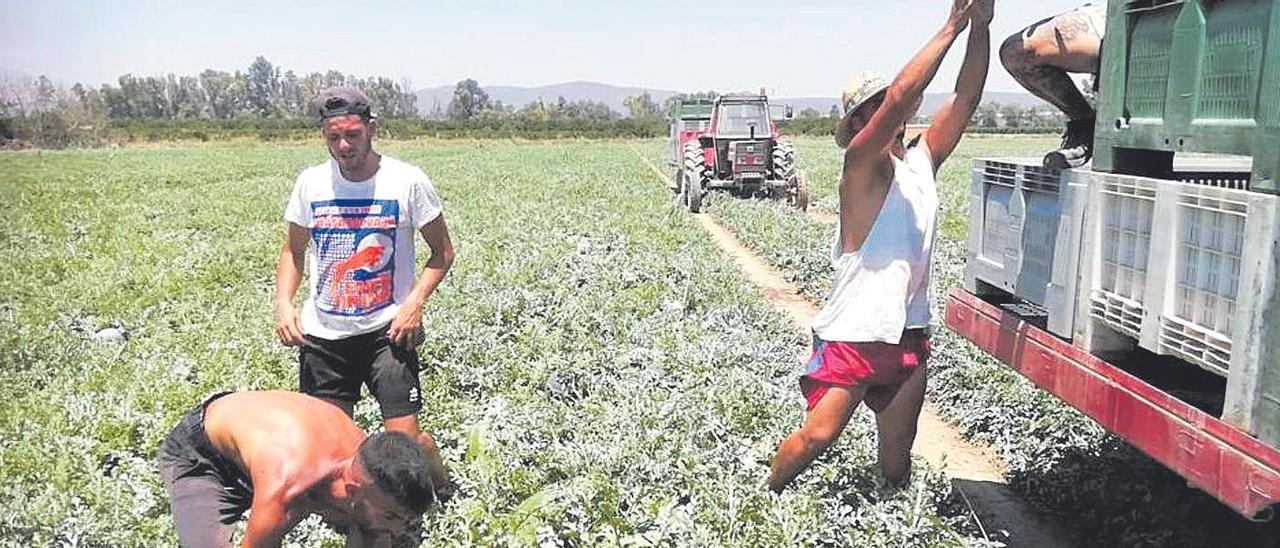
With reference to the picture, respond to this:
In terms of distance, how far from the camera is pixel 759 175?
60.2 ft

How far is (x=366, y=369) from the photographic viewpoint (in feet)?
15.0

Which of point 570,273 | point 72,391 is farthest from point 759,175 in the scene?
point 72,391

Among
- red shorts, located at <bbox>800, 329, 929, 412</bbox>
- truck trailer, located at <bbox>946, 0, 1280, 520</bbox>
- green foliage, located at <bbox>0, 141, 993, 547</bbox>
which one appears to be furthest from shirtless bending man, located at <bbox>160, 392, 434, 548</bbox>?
truck trailer, located at <bbox>946, 0, 1280, 520</bbox>

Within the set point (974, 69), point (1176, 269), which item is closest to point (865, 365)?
point (974, 69)

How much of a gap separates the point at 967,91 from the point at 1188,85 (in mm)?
1078

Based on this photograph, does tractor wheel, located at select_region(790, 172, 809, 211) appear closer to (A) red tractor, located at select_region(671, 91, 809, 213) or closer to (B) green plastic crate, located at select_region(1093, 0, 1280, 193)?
(A) red tractor, located at select_region(671, 91, 809, 213)

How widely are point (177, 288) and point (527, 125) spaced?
210 feet

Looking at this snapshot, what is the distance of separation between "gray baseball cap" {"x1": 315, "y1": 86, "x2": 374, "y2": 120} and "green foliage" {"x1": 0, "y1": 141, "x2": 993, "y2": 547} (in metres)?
1.69

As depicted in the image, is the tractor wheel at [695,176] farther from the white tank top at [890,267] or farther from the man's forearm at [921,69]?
the man's forearm at [921,69]

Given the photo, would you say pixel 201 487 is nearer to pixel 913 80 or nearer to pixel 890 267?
pixel 890 267

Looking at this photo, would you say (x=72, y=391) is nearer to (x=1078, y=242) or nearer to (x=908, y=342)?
(x=908, y=342)

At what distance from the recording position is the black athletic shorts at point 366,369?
4449 mm

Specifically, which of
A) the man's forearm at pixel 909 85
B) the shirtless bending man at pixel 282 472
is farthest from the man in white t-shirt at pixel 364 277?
the man's forearm at pixel 909 85

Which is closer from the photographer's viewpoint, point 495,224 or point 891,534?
point 891,534
